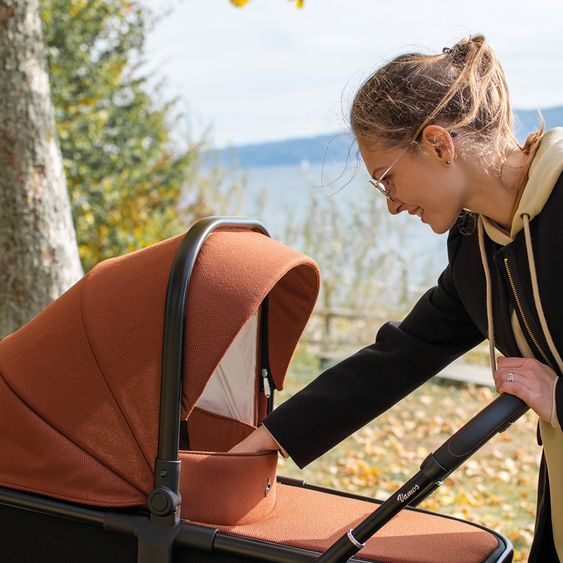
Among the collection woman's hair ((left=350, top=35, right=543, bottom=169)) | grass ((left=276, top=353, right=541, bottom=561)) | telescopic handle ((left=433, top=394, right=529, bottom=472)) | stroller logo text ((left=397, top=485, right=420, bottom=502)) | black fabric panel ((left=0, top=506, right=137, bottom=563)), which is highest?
woman's hair ((left=350, top=35, right=543, bottom=169))

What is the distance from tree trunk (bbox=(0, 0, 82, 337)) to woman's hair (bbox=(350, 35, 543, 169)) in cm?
212

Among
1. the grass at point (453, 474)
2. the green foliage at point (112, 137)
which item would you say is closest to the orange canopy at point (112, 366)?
the grass at point (453, 474)

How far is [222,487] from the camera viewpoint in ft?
6.25

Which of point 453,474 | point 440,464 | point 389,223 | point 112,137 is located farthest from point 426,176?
point 112,137

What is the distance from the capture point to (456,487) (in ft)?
14.2

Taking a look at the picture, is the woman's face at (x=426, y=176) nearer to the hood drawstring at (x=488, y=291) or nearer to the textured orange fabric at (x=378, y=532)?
the hood drawstring at (x=488, y=291)

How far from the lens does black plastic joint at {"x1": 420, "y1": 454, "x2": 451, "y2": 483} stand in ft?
5.42

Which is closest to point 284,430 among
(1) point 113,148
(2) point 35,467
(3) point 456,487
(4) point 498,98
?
(2) point 35,467

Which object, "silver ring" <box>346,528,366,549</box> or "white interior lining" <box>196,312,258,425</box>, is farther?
"white interior lining" <box>196,312,258,425</box>

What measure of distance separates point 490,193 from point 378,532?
30.8 inches

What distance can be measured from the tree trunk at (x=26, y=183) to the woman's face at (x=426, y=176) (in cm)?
213

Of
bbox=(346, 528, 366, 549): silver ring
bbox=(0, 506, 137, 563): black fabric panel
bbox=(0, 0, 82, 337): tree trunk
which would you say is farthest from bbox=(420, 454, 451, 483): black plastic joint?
bbox=(0, 0, 82, 337): tree trunk

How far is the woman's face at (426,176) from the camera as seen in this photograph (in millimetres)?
1762

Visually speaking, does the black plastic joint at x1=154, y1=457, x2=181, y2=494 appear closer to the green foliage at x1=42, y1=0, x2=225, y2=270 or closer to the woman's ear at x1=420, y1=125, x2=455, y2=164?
the woman's ear at x1=420, y1=125, x2=455, y2=164
